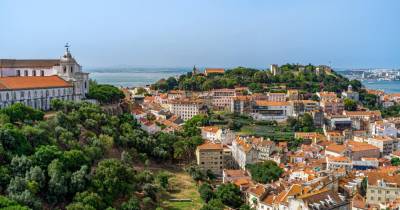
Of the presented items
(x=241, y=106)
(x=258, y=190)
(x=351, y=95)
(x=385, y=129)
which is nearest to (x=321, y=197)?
(x=258, y=190)

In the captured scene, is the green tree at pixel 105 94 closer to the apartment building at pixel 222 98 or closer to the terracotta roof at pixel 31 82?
the terracotta roof at pixel 31 82

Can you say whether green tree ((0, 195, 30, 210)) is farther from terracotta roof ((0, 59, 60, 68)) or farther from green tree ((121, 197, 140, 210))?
terracotta roof ((0, 59, 60, 68))

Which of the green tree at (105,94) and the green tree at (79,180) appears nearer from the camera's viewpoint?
the green tree at (79,180)

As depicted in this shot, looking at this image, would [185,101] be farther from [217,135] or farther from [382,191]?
[382,191]

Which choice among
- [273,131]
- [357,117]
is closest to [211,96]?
[273,131]

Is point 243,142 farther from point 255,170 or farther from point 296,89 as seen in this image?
point 296,89

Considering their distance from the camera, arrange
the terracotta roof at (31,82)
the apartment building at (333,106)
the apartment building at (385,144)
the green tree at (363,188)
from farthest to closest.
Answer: the apartment building at (333,106), the apartment building at (385,144), the terracotta roof at (31,82), the green tree at (363,188)

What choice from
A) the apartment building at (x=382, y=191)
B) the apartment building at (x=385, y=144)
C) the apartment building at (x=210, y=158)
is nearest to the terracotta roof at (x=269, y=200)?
the apartment building at (x=382, y=191)
